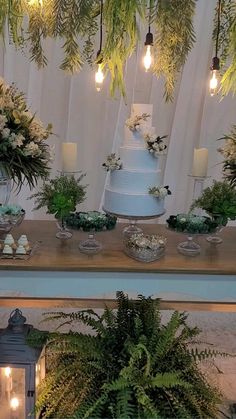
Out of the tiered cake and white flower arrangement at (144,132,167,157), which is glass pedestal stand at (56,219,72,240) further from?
white flower arrangement at (144,132,167,157)

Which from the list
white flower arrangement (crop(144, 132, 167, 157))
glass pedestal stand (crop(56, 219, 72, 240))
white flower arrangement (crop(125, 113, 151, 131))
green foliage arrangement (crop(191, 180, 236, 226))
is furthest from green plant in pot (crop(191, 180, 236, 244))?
glass pedestal stand (crop(56, 219, 72, 240))

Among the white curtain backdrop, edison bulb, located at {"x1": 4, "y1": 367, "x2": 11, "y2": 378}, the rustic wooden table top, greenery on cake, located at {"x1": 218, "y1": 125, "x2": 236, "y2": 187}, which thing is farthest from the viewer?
the white curtain backdrop

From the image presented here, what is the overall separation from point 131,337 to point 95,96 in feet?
5.78

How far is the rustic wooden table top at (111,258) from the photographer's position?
1352mm

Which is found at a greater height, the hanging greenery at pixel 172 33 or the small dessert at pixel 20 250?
the hanging greenery at pixel 172 33

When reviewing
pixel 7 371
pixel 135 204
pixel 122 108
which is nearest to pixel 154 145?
pixel 135 204

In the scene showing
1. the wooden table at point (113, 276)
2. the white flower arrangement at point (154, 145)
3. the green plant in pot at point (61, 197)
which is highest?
the white flower arrangement at point (154, 145)

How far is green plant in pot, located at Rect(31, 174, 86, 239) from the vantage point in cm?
145

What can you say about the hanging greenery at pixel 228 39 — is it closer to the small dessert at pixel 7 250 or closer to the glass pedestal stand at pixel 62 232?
the glass pedestal stand at pixel 62 232

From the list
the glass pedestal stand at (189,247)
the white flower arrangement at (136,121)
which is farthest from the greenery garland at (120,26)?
the glass pedestal stand at (189,247)

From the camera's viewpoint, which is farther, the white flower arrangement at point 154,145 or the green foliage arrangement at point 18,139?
the white flower arrangement at point 154,145

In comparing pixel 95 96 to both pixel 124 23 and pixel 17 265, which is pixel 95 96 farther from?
pixel 17 265

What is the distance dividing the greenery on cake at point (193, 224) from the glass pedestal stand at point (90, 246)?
10.4 inches

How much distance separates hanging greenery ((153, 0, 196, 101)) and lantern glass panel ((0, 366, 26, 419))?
129 cm
